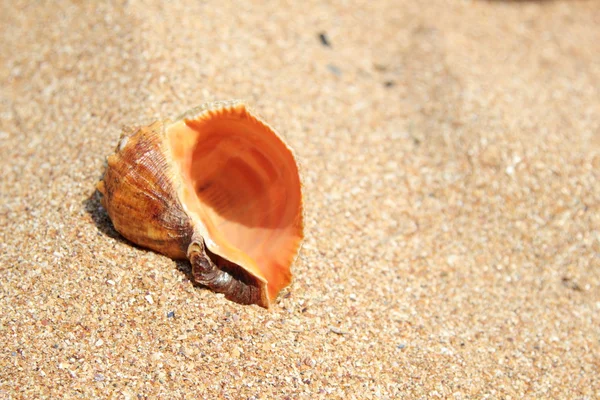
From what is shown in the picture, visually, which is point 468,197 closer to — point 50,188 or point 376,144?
point 376,144

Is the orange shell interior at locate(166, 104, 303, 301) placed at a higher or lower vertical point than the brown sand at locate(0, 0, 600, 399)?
higher

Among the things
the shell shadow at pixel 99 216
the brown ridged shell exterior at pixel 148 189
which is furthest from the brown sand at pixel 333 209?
the brown ridged shell exterior at pixel 148 189

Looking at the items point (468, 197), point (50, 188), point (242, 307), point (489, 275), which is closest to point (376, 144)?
point (468, 197)

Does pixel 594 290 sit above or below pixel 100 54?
below

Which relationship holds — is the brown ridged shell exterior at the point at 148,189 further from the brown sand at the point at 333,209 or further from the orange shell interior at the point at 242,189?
the brown sand at the point at 333,209

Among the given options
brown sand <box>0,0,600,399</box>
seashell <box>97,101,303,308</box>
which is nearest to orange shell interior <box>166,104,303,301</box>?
seashell <box>97,101,303,308</box>

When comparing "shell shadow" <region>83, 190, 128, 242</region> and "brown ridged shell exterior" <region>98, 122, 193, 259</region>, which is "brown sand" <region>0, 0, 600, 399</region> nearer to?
"shell shadow" <region>83, 190, 128, 242</region>
